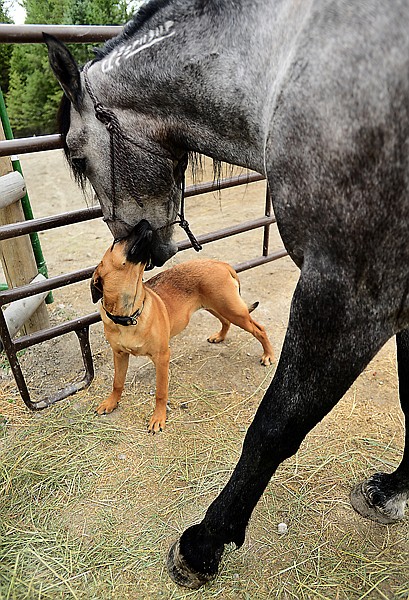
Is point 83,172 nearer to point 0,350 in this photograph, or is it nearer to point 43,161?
point 0,350

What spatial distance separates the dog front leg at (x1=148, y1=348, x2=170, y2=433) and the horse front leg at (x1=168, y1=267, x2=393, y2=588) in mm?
848

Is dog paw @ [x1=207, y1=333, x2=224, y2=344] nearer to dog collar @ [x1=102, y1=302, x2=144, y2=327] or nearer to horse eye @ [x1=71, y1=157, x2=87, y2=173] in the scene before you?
dog collar @ [x1=102, y1=302, x2=144, y2=327]

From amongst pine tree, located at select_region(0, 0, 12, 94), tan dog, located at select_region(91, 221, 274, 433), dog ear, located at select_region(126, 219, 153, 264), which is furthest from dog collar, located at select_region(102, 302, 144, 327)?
pine tree, located at select_region(0, 0, 12, 94)

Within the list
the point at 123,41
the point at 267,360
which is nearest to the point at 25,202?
the point at 123,41

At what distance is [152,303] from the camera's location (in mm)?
2352

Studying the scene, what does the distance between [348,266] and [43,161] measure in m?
9.30

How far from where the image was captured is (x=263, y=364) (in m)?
2.91

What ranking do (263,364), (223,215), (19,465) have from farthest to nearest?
(223,215), (263,364), (19,465)

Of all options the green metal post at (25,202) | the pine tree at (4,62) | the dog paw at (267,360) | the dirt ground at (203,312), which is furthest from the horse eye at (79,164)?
the pine tree at (4,62)

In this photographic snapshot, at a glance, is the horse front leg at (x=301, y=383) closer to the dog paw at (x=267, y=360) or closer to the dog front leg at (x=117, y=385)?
the dog front leg at (x=117, y=385)

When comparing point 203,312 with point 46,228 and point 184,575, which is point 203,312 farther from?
point 184,575

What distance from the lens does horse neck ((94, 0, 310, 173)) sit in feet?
3.84

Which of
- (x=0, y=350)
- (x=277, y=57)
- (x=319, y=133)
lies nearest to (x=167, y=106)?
(x=277, y=57)

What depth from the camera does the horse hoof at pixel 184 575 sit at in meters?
1.64
